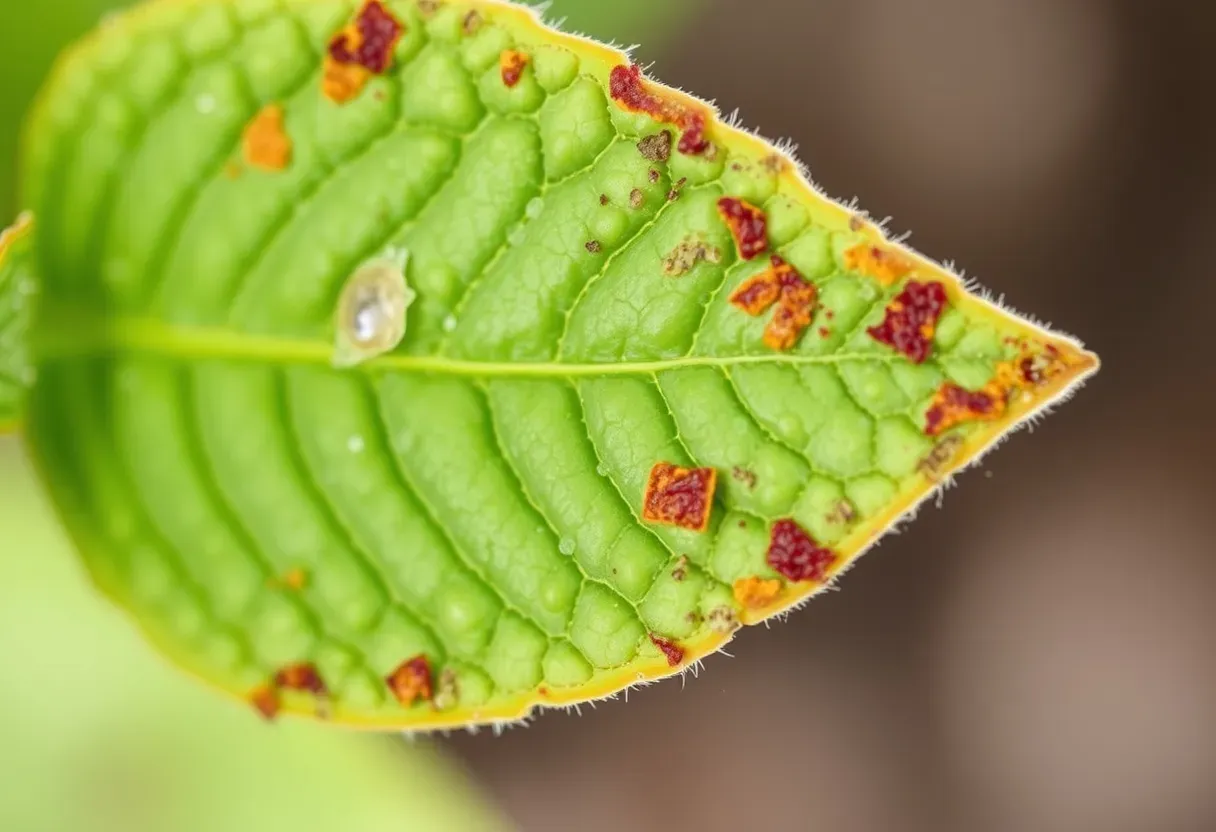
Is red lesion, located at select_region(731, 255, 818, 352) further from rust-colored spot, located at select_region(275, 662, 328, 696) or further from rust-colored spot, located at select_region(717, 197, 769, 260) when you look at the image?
rust-colored spot, located at select_region(275, 662, 328, 696)

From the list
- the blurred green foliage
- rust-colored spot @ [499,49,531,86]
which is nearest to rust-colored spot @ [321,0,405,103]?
rust-colored spot @ [499,49,531,86]

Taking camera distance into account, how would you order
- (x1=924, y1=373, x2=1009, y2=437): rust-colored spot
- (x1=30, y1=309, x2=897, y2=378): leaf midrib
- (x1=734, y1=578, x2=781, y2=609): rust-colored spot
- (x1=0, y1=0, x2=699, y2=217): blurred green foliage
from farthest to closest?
(x1=0, y1=0, x2=699, y2=217): blurred green foliage < (x1=30, y1=309, x2=897, y2=378): leaf midrib < (x1=734, y1=578, x2=781, y2=609): rust-colored spot < (x1=924, y1=373, x2=1009, y2=437): rust-colored spot

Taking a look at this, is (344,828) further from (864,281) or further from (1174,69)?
(1174,69)

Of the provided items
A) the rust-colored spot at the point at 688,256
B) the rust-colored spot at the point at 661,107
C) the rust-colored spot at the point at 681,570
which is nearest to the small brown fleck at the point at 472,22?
the rust-colored spot at the point at 661,107

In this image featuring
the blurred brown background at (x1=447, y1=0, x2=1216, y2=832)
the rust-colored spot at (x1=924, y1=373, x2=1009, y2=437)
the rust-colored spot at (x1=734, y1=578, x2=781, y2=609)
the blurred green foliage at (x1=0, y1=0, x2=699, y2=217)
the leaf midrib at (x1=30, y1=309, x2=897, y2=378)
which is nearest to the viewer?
the rust-colored spot at (x1=924, y1=373, x2=1009, y2=437)

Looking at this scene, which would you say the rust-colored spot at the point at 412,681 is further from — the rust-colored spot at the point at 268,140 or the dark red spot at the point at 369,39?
the dark red spot at the point at 369,39

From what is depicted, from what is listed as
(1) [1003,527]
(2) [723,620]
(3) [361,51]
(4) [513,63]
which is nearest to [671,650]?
(2) [723,620]
